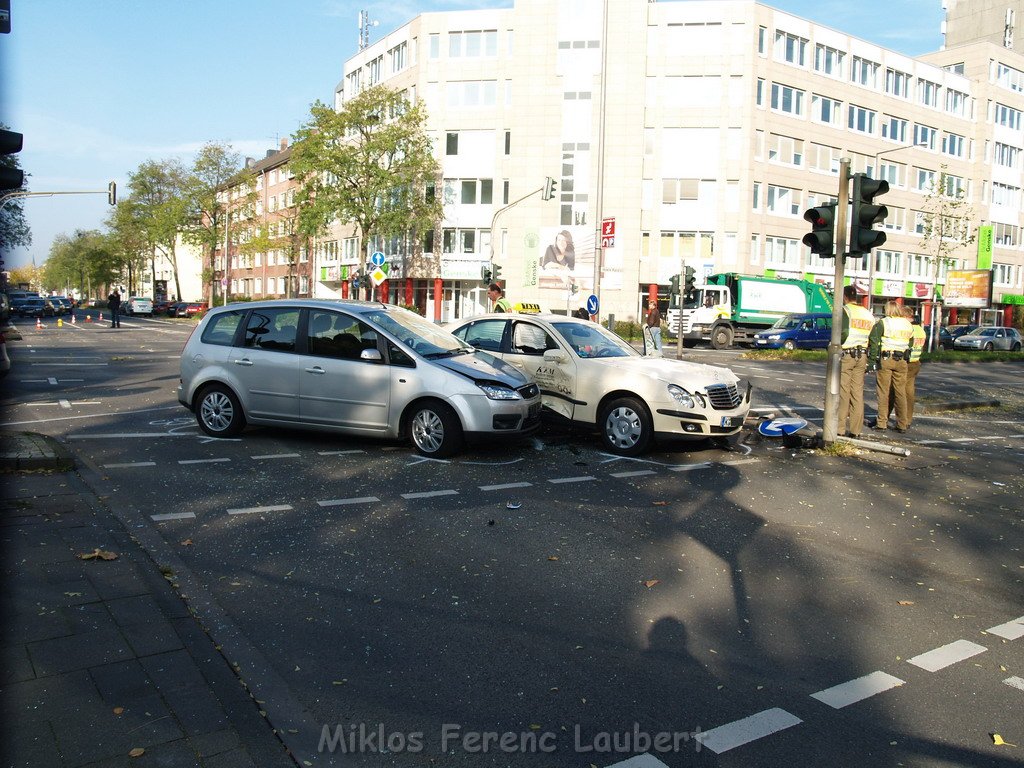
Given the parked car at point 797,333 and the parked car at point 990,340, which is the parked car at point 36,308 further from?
the parked car at point 990,340

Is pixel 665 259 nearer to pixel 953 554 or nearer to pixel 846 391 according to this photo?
pixel 846 391

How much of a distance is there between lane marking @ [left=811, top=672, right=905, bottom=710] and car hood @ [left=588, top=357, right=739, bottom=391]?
5.69 metres

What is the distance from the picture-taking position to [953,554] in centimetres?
632

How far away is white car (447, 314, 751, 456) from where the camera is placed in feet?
31.6

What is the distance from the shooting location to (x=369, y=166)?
48281mm

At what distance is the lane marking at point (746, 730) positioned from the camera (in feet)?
11.2

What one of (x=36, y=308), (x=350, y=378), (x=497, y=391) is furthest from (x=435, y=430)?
(x=36, y=308)

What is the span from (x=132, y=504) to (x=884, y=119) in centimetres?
6247

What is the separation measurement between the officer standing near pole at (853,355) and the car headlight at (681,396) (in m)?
3.43

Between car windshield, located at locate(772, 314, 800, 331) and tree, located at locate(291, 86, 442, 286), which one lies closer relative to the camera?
car windshield, located at locate(772, 314, 800, 331)

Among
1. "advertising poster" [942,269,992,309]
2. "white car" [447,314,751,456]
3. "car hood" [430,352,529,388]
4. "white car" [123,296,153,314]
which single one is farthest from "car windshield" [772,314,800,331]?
"white car" [123,296,153,314]

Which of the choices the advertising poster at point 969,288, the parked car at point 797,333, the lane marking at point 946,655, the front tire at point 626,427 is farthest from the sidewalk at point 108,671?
the advertising poster at point 969,288

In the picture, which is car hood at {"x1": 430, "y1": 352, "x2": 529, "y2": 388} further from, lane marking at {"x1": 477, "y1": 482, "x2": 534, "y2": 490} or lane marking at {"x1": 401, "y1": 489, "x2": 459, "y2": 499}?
lane marking at {"x1": 401, "y1": 489, "x2": 459, "y2": 499}

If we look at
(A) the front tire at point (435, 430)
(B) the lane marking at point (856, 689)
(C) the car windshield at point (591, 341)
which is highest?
(C) the car windshield at point (591, 341)
